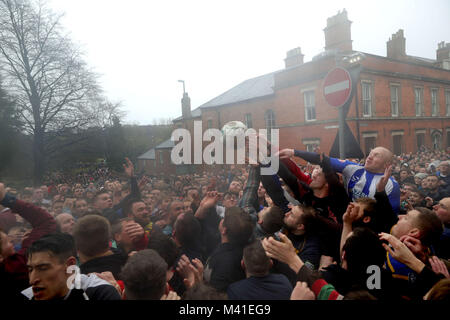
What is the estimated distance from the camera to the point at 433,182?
3.93 meters

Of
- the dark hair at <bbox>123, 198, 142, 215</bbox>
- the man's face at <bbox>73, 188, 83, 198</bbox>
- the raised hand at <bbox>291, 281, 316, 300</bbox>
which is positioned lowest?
the raised hand at <bbox>291, 281, 316, 300</bbox>

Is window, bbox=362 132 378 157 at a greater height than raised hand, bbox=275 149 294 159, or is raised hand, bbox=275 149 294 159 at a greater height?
window, bbox=362 132 378 157

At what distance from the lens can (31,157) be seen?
→ 107 inches

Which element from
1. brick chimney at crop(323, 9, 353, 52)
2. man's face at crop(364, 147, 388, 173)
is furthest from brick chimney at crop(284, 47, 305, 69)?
man's face at crop(364, 147, 388, 173)

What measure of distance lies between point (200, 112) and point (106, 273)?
96.1 inches

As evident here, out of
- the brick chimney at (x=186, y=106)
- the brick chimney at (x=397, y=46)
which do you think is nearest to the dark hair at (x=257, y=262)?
the brick chimney at (x=186, y=106)

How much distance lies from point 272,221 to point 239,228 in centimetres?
39

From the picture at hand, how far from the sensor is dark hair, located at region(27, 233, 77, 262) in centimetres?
137

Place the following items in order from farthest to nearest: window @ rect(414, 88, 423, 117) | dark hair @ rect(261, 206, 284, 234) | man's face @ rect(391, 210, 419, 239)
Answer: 1. window @ rect(414, 88, 423, 117)
2. dark hair @ rect(261, 206, 284, 234)
3. man's face @ rect(391, 210, 419, 239)

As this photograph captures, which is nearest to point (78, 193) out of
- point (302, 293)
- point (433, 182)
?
point (302, 293)

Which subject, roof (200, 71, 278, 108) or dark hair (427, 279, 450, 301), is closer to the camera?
dark hair (427, 279, 450, 301)

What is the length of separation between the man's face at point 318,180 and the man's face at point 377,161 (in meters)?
0.39

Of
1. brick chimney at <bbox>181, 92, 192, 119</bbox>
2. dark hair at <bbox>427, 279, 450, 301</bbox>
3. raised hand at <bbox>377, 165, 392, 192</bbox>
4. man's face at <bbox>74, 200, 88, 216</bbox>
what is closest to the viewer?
Result: dark hair at <bbox>427, 279, 450, 301</bbox>

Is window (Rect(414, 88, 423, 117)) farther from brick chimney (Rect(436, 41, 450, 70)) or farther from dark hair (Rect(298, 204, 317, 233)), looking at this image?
dark hair (Rect(298, 204, 317, 233))
